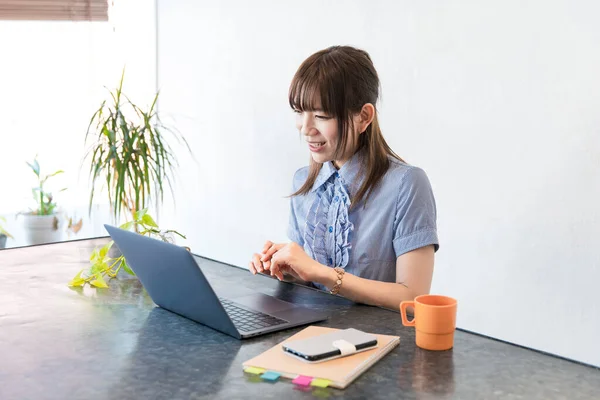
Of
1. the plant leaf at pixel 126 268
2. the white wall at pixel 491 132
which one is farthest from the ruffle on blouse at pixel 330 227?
the white wall at pixel 491 132

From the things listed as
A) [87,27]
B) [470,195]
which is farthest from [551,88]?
[87,27]

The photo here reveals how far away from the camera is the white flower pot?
4.62 m

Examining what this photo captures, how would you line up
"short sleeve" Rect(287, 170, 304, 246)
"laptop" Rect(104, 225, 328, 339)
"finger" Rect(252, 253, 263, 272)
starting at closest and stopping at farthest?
"laptop" Rect(104, 225, 328, 339), "finger" Rect(252, 253, 263, 272), "short sleeve" Rect(287, 170, 304, 246)

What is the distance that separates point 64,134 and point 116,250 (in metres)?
2.67

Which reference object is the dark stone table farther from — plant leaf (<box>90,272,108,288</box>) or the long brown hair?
the long brown hair

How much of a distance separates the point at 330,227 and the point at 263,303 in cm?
50

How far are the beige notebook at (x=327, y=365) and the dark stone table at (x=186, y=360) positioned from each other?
0.02 m

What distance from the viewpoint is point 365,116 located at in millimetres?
2141

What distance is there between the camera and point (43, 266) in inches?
84.9

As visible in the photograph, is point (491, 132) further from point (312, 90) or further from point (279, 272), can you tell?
point (279, 272)

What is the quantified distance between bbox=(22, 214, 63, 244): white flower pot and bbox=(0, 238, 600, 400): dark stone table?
2.86 meters

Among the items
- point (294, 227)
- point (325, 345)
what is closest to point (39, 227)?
point (294, 227)

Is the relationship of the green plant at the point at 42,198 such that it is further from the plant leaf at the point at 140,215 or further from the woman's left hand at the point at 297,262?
the woman's left hand at the point at 297,262

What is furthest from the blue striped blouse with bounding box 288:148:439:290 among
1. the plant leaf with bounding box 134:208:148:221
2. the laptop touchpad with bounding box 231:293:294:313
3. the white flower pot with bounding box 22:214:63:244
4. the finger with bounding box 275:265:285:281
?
the white flower pot with bounding box 22:214:63:244
